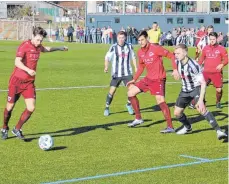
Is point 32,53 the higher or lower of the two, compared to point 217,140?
higher

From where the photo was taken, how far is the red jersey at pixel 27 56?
1175 centimetres

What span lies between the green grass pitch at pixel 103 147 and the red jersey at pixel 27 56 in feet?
4.23

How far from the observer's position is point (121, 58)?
15.7 metres

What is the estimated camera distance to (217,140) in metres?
12.5

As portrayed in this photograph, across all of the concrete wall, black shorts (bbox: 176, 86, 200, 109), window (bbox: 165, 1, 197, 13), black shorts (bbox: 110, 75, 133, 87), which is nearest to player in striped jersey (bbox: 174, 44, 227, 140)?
black shorts (bbox: 176, 86, 200, 109)

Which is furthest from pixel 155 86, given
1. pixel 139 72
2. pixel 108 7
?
pixel 108 7

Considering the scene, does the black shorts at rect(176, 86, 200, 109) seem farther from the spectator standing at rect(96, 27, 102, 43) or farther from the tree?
the tree

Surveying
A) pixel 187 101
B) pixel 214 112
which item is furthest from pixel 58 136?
pixel 214 112

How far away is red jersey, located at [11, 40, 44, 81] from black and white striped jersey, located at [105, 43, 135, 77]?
3.92 m

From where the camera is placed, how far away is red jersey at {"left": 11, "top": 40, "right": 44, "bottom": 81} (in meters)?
11.8

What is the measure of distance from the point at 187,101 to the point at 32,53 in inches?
132

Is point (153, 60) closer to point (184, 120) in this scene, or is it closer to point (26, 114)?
point (184, 120)

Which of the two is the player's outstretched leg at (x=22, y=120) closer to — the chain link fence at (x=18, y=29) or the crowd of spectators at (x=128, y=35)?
the crowd of spectators at (x=128, y=35)

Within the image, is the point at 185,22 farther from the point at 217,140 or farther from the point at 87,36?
the point at 217,140
